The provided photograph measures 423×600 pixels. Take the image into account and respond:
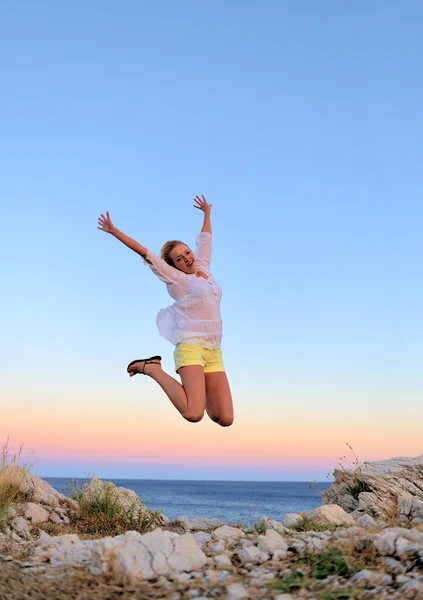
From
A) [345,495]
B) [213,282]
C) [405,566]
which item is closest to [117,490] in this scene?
[345,495]

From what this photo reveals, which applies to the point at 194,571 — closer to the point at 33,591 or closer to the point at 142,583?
the point at 142,583

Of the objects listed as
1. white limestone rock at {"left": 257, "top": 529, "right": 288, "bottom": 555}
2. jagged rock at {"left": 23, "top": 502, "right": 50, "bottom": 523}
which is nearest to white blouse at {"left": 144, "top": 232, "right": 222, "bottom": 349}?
white limestone rock at {"left": 257, "top": 529, "right": 288, "bottom": 555}

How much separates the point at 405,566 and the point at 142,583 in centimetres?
159

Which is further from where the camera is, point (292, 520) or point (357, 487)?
point (357, 487)

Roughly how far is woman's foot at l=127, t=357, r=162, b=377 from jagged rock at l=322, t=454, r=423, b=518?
14.0ft

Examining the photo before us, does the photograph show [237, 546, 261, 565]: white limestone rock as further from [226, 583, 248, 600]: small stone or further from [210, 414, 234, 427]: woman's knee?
[210, 414, 234, 427]: woman's knee

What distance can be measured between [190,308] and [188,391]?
1.00 m

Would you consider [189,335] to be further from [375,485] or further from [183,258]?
[375,485]

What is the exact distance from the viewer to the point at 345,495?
37.1 feet

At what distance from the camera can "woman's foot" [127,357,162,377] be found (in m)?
7.60

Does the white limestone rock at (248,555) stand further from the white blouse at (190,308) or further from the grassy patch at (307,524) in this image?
the grassy patch at (307,524)

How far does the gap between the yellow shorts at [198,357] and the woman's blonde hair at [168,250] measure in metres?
1.08

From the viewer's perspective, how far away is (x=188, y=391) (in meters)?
7.32

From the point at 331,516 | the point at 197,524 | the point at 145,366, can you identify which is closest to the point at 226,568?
the point at 145,366
